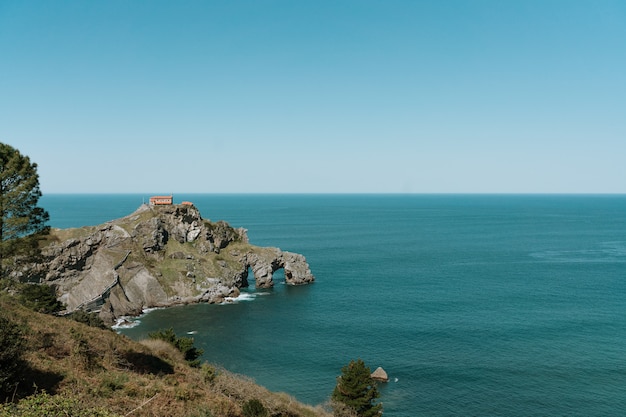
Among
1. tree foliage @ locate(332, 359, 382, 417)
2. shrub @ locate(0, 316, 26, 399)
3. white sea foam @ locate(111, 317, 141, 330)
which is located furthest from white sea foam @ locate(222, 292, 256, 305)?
shrub @ locate(0, 316, 26, 399)

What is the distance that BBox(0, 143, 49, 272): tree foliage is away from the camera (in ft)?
125

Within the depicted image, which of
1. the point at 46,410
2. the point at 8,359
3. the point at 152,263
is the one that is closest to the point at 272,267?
the point at 152,263

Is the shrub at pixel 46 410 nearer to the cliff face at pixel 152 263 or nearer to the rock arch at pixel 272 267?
the cliff face at pixel 152 263

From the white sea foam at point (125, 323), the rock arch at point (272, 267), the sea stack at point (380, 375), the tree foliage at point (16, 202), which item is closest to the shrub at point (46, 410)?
the tree foliage at point (16, 202)

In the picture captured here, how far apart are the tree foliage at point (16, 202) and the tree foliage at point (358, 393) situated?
33184mm

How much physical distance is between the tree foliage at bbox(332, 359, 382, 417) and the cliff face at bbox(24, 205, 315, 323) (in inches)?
2230

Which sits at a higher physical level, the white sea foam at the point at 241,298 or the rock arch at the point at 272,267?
the rock arch at the point at 272,267

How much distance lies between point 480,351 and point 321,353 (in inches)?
986

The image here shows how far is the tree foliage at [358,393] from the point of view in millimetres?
43156

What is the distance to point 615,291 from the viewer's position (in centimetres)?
10169

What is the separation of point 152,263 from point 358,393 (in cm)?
6838

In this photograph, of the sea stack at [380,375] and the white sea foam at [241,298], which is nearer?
the sea stack at [380,375]

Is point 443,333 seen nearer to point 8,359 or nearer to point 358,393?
point 358,393

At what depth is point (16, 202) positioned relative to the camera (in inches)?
1524
